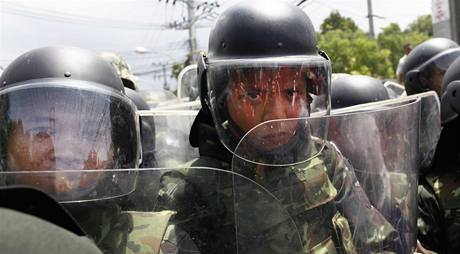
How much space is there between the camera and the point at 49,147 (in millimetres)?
1608

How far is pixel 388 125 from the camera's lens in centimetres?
166

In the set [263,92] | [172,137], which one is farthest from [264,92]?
[172,137]

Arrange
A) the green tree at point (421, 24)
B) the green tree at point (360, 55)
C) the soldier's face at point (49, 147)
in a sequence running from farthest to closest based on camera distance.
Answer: the green tree at point (421, 24) < the green tree at point (360, 55) < the soldier's face at point (49, 147)

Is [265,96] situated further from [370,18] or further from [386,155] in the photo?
[370,18]

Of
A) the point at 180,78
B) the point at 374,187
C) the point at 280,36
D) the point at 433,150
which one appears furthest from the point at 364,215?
the point at 180,78

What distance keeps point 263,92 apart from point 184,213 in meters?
0.60

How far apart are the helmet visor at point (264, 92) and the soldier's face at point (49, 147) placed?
0.47m

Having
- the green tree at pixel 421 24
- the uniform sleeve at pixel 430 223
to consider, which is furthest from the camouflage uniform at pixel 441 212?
the green tree at pixel 421 24

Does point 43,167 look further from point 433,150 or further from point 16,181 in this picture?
point 433,150

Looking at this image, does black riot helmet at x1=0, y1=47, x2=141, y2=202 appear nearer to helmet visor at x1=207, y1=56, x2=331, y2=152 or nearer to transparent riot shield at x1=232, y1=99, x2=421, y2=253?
helmet visor at x1=207, y1=56, x2=331, y2=152

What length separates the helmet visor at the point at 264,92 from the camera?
6.07ft

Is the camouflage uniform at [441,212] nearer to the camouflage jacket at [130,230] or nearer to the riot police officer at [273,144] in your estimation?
the riot police officer at [273,144]

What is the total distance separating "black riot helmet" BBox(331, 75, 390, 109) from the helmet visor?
49.2 inches

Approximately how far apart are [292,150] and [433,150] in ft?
4.92
